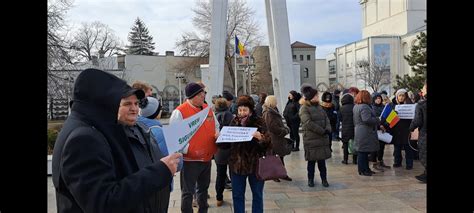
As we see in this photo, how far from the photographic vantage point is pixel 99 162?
223 centimetres

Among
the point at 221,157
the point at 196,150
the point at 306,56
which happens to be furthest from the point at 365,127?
the point at 306,56

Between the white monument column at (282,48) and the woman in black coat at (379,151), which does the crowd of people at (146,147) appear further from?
the white monument column at (282,48)

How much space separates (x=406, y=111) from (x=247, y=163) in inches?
238

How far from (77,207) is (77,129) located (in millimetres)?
436

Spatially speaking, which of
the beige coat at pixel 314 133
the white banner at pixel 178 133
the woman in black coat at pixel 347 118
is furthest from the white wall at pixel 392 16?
the white banner at pixel 178 133

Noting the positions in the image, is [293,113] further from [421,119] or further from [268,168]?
[268,168]

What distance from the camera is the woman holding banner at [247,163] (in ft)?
17.9

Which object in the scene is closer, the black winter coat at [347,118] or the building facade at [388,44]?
the black winter coat at [347,118]

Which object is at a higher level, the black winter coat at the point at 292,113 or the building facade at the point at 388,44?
the building facade at the point at 388,44

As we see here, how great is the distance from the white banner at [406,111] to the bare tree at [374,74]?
172 feet

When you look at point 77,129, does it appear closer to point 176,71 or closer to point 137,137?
point 137,137

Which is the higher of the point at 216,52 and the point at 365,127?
the point at 216,52
